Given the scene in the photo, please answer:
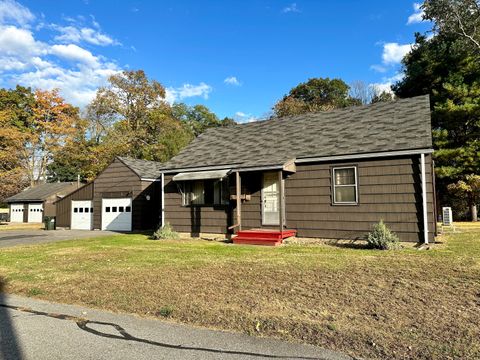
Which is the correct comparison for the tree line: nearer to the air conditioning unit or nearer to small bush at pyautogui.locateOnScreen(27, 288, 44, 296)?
the air conditioning unit

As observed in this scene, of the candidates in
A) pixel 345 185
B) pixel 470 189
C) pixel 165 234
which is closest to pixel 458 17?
pixel 470 189

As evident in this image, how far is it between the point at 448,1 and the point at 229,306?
2695 cm

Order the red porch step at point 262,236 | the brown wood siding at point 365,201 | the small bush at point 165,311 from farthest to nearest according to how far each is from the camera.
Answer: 1. the red porch step at point 262,236
2. the brown wood siding at point 365,201
3. the small bush at point 165,311

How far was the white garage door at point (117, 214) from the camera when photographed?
70.2 ft

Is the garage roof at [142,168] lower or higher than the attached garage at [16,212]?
higher

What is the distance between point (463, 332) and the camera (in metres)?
3.95

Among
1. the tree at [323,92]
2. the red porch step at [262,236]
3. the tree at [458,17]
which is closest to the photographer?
the red porch step at [262,236]

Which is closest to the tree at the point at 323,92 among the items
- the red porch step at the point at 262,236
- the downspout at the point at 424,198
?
the red porch step at the point at 262,236

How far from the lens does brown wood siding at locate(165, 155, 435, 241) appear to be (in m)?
10.5

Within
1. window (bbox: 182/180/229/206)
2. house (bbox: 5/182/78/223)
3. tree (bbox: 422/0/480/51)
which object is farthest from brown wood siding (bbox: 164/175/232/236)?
house (bbox: 5/182/78/223)

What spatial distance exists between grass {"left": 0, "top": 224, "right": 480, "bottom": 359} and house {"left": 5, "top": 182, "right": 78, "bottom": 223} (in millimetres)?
26761

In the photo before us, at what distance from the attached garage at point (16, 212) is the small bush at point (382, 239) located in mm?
35636

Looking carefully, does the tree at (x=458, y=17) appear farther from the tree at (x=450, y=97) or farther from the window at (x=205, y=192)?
the window at (x=205, y=192)

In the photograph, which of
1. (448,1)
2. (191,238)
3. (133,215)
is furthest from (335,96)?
(191,238)
